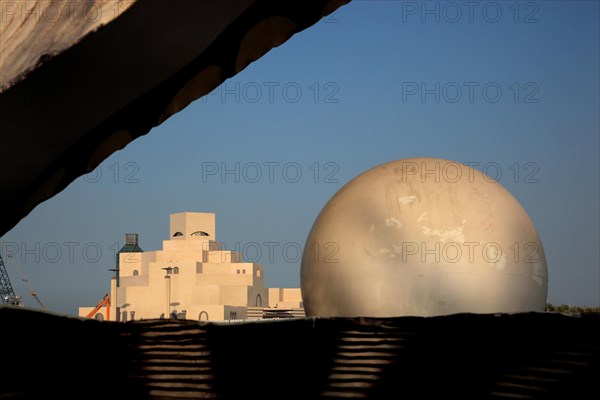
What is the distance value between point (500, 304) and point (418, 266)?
877 mm

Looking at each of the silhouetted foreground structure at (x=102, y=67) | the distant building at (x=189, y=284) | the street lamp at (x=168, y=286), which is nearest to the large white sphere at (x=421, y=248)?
the silhouetted foreground structure at (x=102, y=67)

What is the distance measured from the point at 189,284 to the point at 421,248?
55906 millimetres

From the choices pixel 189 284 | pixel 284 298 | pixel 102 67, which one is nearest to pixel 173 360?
pixel 102 67

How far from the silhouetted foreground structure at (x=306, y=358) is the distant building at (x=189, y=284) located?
2107 inches

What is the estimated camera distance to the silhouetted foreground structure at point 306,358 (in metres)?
2.17

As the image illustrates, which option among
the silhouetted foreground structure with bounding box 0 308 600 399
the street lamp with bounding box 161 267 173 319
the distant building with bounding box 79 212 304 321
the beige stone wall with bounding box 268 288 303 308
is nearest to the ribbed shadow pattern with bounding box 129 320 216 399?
the silhouetted foreground structure with bounding box 0 308 600 399

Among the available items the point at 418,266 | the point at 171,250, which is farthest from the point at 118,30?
the point at 171,250

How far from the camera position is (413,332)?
2.17m

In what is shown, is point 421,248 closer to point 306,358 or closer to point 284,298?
point 306,358

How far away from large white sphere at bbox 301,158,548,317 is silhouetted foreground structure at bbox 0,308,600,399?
10.5 feet

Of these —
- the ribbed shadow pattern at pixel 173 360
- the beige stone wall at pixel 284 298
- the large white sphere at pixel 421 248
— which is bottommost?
the beige stone wall at pixel 284 298

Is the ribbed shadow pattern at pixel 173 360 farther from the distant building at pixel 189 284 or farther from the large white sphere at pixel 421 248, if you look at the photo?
the distant building at pixel 189 284

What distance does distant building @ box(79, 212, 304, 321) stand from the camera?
58906 millimetres

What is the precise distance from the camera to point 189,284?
6034 cm
